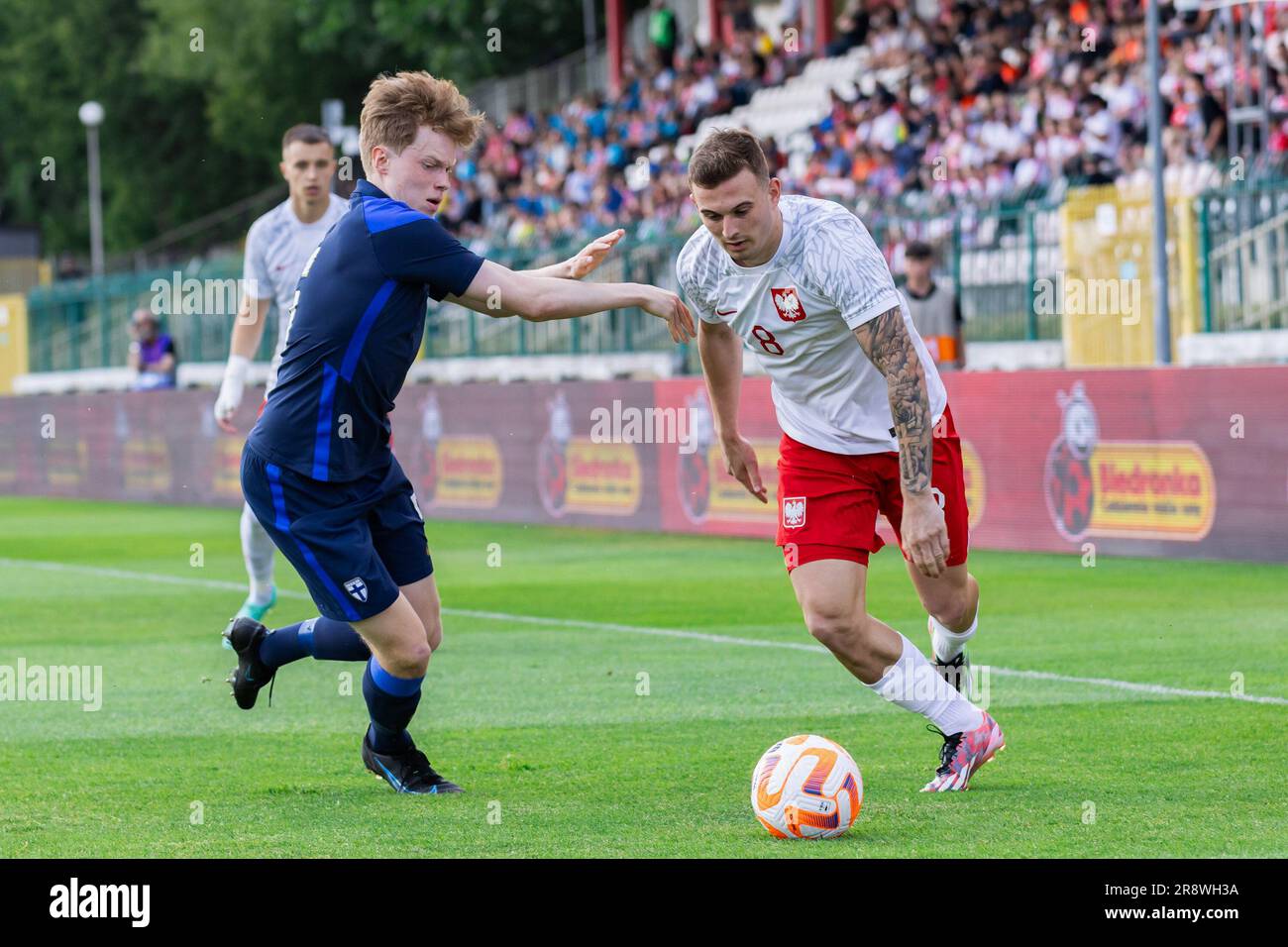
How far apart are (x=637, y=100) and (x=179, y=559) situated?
18269 mm

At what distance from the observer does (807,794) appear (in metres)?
6.50

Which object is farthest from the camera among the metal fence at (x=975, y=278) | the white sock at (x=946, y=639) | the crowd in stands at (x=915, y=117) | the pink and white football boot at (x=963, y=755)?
the crowd in stands at (x=915, y=117)

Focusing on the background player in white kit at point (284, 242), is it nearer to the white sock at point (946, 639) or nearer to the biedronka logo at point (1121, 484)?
the white sock at point (946, 639)

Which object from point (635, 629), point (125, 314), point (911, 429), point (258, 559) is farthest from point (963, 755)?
point (125, 314)

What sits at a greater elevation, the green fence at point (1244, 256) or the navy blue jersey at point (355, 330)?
the green fence at point (1244, 256)

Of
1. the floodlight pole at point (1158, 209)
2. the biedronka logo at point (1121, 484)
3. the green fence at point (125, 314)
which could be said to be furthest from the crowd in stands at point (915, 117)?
the green fence at point (125, 314)

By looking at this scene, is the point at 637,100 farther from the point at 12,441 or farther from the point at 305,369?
the point at 305,369

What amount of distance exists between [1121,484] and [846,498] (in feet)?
27.3

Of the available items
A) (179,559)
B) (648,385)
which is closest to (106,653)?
(179,559)

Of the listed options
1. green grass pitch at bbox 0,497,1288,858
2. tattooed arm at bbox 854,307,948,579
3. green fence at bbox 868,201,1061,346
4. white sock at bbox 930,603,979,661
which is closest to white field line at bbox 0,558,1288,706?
green grass pitch at bbox 0,497,1288,858

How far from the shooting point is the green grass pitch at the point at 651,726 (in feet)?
21.5

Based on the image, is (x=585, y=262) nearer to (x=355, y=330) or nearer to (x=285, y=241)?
(x=355, y=330)

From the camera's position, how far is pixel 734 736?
28.0ft

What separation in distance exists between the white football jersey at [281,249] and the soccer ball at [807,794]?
5.51 metres
